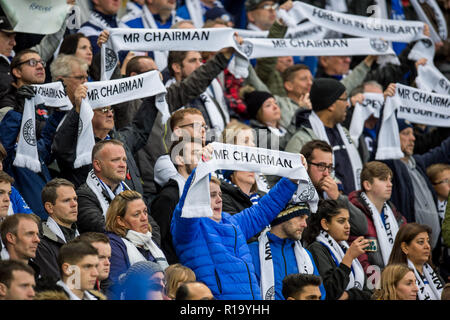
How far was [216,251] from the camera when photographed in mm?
7203

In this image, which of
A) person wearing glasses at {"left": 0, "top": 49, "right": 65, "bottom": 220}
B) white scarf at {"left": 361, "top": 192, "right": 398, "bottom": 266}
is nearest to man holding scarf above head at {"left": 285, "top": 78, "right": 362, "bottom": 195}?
white scarf at {"left": 361, "top": 192, "right": 398, "bottom": 266}

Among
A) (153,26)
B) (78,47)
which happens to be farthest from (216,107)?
(153,26)

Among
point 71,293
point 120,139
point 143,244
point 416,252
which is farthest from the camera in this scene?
point 416,252

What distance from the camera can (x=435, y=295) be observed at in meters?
8.96

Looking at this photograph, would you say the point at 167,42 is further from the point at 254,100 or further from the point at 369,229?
the point at 369,229

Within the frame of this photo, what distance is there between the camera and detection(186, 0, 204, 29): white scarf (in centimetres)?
1315

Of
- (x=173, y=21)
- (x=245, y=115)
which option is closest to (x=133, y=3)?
(x=173, y=21)

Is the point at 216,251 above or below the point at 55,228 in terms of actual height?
below

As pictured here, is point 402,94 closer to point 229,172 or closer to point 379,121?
point 379,121

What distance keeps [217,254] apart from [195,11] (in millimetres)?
6678

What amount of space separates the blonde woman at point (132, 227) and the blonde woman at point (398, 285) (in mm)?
2002

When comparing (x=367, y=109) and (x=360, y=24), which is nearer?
(x=367, y=109)

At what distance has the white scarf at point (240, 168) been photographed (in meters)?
6.92

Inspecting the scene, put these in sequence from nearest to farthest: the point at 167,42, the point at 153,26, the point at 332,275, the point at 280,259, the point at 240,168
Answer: the point at 240,168
the point at 280,259
the point at 332,275
the point at 167,42
the point at 153,26
